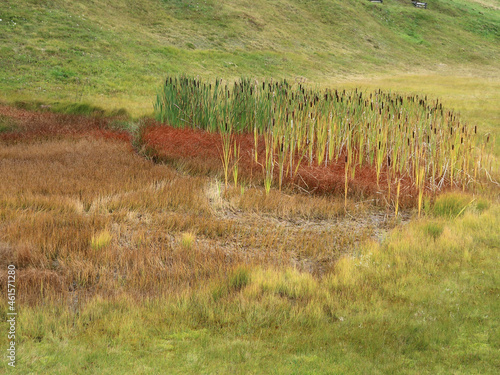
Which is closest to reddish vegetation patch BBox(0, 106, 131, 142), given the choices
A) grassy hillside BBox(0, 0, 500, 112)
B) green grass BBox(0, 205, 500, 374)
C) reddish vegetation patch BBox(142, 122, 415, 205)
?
reddish vegetation patch BBox(142, 122, 415, 205)

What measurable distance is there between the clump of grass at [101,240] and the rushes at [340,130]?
2.35 m

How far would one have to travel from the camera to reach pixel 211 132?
10391mm

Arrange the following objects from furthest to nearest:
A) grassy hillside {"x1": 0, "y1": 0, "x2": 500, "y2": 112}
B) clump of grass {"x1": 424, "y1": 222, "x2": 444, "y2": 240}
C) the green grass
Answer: grassy hillside {"x1": 0, "y1": 0, "x2": 500, "y2": 112}
clump of grass {"x1": 424, "y1": 222, "x2": 444, "y2": 240}
the green grass

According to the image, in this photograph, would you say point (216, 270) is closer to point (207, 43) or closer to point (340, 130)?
point (340, 130)

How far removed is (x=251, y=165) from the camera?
8344mm

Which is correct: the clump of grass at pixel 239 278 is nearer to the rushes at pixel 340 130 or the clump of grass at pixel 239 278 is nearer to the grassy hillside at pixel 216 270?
the grassy hillside at pixel 216 270

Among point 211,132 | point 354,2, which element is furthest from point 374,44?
point 211,132

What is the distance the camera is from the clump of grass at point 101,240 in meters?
4.99

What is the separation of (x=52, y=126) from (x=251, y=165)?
5660 mm

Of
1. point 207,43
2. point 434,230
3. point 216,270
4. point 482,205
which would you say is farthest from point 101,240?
point 207,43

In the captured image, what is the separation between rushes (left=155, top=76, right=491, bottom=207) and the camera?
25.2 ft

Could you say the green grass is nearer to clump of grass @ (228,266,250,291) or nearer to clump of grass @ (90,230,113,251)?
clump of grass @ (228,266,250,291)

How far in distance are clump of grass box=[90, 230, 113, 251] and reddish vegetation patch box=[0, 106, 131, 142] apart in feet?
18.4

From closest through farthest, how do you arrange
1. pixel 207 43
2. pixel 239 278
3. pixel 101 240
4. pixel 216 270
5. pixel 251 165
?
pixel 239 278 → pixel 216 270 → pixel 101 240 → pixel 251 165 → pixel 207 43
